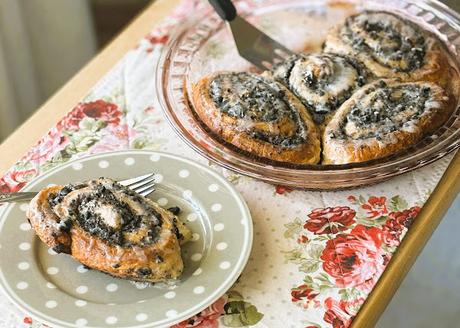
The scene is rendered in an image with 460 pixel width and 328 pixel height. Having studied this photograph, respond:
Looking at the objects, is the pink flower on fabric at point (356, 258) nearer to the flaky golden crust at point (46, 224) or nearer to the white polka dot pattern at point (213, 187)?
the white polka dot pattern at point (213, 187)

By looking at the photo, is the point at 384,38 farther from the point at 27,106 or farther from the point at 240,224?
the point at 27,106

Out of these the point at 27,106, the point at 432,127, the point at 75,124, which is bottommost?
the point at 27,106

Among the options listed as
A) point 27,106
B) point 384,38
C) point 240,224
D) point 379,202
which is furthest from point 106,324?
point 27,106

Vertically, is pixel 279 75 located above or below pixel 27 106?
above

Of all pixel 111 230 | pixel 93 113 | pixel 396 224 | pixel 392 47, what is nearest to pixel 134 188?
pixel 111 230

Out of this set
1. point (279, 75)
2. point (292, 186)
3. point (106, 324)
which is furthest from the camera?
point (279, 75)

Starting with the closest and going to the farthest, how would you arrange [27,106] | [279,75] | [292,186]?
[292,186], [279,75], [27,106]

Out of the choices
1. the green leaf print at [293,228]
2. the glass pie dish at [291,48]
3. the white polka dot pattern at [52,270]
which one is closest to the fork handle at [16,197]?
the white polka dot pattern at [52,270]
